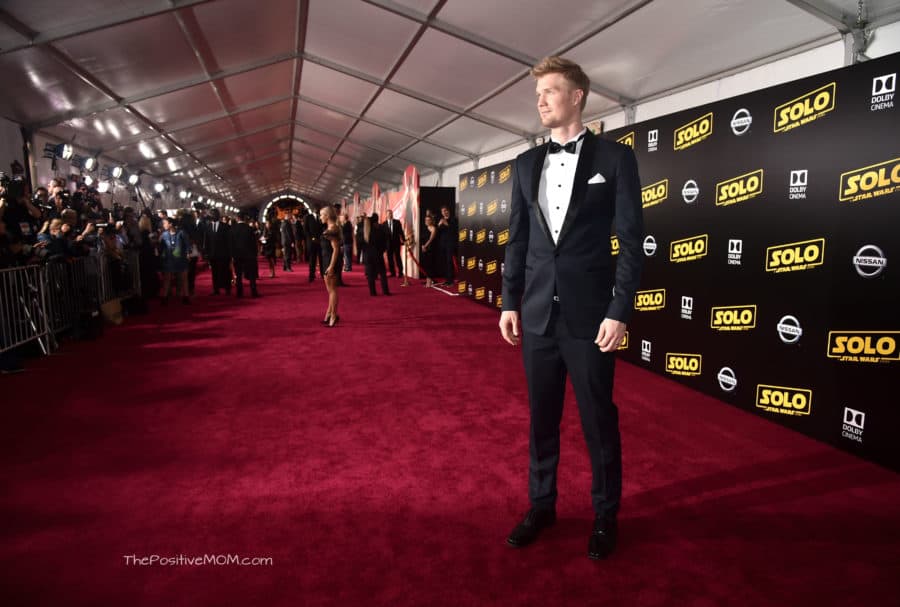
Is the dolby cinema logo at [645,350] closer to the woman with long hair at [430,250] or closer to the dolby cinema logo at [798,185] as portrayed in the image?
the dolby cinema logo at [798,185]

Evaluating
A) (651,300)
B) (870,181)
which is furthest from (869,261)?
(651,300)

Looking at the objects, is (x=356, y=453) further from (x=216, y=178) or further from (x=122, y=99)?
(x=216, y=178)

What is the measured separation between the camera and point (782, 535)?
2.55m

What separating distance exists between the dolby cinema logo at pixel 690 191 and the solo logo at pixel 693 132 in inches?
14.1

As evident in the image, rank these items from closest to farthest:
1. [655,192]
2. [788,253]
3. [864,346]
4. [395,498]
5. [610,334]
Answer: [610,334] < [395,498] < [864,346] < [788,253] < [655,192]

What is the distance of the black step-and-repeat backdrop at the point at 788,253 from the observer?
3.35m

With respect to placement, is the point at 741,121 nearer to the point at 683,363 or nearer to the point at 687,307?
the point at 687,307

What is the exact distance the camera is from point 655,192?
559 centimetres

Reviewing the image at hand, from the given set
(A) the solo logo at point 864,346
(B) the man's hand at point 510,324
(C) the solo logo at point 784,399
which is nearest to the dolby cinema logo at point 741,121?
(A) the solo logo at point 864,346

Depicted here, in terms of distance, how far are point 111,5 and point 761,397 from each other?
8720 mm

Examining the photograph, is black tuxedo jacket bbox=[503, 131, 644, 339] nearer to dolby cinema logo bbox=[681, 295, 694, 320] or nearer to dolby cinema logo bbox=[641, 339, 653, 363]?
dolby cinema logo bbox=[681, 295, 694, 320]

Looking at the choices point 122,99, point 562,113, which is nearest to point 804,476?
→ point 562,113

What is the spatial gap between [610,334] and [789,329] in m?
2.73

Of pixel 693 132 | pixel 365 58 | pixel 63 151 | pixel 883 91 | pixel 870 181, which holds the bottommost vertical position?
pixel 870 181
